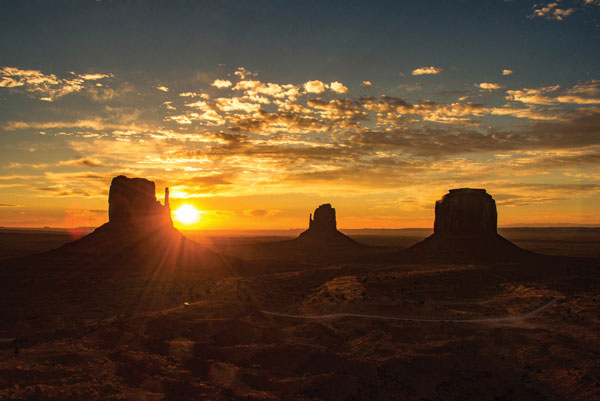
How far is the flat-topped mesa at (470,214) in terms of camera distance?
46812 millimetres

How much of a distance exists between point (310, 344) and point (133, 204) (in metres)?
35.8

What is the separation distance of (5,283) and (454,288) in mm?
32448

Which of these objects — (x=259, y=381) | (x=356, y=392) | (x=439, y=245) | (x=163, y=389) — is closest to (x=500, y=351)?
(x=356, y=392)

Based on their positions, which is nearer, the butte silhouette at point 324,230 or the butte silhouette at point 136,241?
the butte silhouette at point 136,241

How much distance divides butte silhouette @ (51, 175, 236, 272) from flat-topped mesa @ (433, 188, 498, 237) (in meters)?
28.2

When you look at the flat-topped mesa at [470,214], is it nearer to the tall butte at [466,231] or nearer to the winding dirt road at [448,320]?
the tall butte at [466,231]

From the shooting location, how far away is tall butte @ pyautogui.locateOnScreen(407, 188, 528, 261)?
4384 cm

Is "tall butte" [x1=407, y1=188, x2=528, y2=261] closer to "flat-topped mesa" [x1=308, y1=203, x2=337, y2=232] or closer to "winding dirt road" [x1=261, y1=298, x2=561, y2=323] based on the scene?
"winding dirt road" [x1=261, y1=298, x2=561, y2=323]

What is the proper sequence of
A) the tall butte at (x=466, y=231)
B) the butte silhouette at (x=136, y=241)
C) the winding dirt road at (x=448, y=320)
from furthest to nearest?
the tall butte at (x=466, y=231), the butte silhouette at (x=136, y=241), the winding dirt road at (x=448, y=320)

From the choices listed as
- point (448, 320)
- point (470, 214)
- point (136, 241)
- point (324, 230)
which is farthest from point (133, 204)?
point (324, 230)

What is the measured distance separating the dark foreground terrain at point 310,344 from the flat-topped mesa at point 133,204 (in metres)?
17.9

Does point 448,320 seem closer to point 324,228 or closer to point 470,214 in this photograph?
point 470,214

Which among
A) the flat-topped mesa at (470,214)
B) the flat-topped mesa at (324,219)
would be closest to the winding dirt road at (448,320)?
the flat-topped mesa at (470,214)

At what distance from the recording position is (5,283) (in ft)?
91.2
